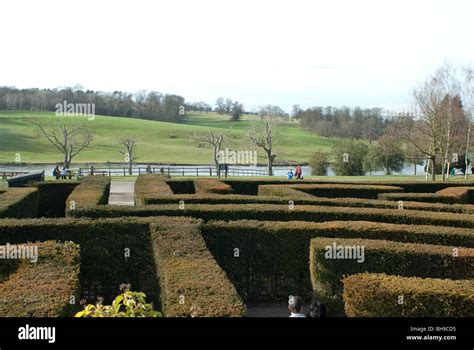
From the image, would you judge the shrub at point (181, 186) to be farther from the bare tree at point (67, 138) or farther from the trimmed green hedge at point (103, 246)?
the bare tree at point (67, 138)

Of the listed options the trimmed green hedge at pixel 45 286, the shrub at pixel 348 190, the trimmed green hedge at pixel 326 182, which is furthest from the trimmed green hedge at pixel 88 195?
the shrub at pixel 348 190

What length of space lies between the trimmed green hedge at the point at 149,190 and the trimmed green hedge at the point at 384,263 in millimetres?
7479

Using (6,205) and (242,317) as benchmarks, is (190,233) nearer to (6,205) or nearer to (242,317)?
(242,317)

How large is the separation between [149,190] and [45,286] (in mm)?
11731

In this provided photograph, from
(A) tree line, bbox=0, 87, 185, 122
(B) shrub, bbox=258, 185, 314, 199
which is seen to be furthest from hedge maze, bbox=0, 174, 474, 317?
(A) tree line, bbox=0, 87, 185, 122

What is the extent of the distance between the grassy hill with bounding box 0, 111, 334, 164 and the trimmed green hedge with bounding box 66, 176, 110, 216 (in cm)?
4814

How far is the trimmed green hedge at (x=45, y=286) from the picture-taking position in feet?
24.0

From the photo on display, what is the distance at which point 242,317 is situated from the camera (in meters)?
6.82

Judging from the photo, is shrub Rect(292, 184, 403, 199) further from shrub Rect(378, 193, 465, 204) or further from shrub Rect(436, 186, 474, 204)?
shrub Rect(378, 193, 465, 204)

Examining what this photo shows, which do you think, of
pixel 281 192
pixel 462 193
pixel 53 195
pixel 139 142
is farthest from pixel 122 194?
pixel 139 142

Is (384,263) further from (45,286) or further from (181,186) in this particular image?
(181,186)

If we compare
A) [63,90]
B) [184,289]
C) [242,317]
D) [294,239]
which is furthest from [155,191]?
[63,90]

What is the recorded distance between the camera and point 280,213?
15.4m

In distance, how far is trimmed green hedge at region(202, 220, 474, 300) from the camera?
12.9m
